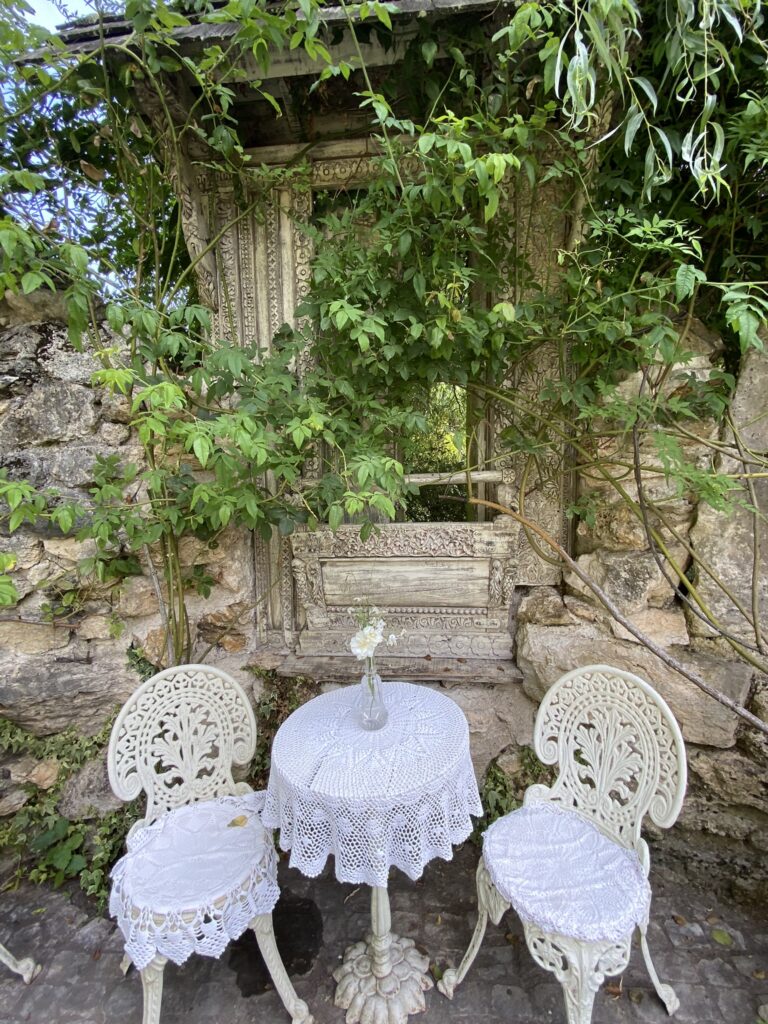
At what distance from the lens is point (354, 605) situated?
112 inches

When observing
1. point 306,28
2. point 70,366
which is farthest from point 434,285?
point 70,366

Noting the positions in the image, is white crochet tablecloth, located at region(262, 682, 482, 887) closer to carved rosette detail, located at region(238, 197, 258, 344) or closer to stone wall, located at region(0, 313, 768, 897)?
stone wall, located at region(0, 313, 768, 897)

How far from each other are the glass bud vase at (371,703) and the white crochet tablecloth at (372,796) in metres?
0.03

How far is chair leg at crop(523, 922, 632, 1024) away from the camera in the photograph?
59.1 inches

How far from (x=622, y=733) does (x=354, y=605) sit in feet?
4.75

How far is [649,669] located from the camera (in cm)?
244

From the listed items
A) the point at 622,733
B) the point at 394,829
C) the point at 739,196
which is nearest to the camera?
the point at 394,829

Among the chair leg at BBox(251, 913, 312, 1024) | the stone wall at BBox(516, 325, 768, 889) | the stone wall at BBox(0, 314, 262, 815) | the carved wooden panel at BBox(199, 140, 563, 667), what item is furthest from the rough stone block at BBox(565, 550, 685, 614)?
the stone wall at BBox(0, 314, 262, 815)

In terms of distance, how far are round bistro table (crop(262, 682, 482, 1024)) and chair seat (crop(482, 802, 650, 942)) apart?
0.24 meters

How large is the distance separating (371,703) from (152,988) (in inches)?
44.2

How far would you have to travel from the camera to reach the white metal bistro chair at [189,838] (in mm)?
1591

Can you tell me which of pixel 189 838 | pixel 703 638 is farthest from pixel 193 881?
pixel 703 638

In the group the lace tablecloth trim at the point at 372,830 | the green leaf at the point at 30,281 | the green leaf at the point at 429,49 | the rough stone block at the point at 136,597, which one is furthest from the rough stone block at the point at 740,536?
the green leaf at the point at 30,281

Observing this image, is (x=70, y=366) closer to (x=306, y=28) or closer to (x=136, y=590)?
(x=136, y=590)
